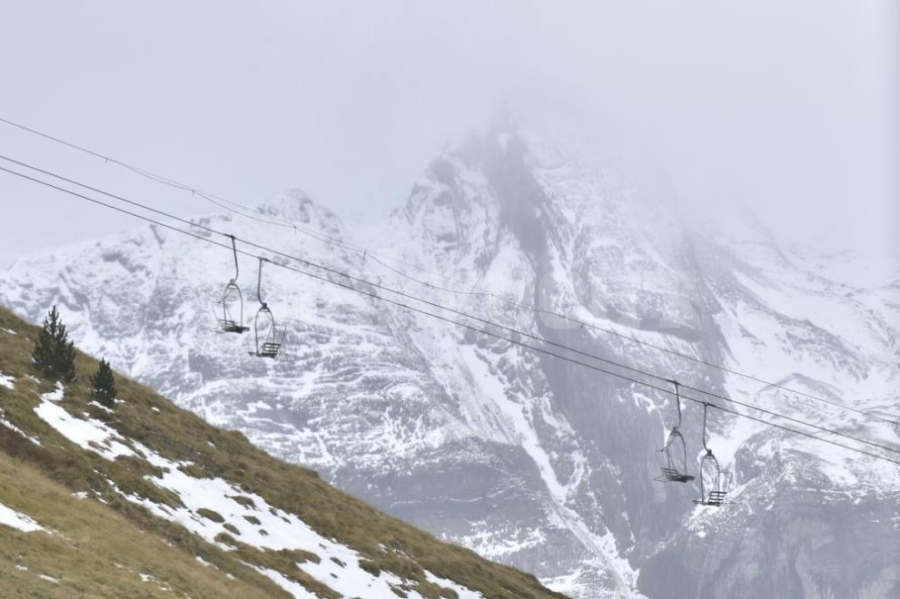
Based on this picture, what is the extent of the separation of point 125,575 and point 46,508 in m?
4.77

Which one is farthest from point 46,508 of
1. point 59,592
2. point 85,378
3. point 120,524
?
point 85,378

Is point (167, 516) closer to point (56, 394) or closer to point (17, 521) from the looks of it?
point (56, 394)

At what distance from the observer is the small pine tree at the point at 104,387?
5300 cm

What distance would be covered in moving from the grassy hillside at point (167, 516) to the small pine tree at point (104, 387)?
0.63 metres

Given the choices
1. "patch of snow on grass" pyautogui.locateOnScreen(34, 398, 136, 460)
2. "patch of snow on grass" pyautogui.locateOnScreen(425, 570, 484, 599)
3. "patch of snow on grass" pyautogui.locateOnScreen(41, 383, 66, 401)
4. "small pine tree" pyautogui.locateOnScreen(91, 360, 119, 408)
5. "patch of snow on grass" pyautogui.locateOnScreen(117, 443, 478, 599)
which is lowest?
"patch of snow on grass" pyautogui.locateOnScreen(425, 570, 484, 599)

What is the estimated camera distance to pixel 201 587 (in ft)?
119

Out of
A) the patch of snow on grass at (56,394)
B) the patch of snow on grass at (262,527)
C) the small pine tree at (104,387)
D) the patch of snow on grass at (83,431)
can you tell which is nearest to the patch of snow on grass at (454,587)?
the patch of snow on grass at (262,527)

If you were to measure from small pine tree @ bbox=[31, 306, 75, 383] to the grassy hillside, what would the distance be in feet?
2.18

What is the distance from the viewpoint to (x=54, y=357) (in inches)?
2103

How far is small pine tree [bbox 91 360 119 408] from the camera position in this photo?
5300 cm

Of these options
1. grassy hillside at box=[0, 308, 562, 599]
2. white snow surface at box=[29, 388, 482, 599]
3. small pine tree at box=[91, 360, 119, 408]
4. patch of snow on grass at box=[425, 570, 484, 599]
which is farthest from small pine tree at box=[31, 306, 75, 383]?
patch of snow on grass at box=[425, 570, 484, 599]

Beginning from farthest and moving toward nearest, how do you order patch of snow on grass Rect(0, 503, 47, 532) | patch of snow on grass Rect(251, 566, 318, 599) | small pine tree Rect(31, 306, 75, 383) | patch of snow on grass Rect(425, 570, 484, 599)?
patch of snow on grass Rect(425, 570, 484, 599) < small pine tree Rect(31, 306, 75, 383) < patch of snow on grass Rect(251, 566, 318, 599) < patch of snow on grass Rect(0, 503, 47, 532)

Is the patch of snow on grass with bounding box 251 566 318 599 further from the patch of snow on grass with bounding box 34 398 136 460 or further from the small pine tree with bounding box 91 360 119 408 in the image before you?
the small pine tree with bounding box 91 360 119 408

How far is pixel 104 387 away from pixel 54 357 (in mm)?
2904
